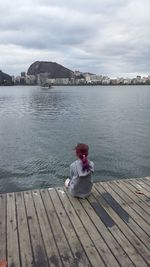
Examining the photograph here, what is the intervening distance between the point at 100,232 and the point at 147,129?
2454 centimetres

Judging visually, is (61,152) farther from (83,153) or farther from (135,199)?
(83,153)

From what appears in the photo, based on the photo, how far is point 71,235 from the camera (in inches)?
243

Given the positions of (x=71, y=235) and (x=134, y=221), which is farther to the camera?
(x=134, y=221)

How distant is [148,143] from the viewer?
23.0 metres

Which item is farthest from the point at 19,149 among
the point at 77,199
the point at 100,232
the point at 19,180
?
the point at 100,232

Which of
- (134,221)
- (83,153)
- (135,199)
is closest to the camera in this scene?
(134,221)

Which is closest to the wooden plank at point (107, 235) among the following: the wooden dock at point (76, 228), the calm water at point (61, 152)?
the wooden dock at point (76, 228)

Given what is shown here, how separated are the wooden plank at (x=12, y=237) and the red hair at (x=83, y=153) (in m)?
2.07

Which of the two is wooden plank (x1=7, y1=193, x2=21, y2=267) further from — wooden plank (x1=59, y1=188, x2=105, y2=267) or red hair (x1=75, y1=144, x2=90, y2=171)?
red hair (x1=75, y1=144, x2=90, y2=171)

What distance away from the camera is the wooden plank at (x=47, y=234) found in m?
5.39

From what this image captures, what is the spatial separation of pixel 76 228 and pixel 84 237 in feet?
1.29

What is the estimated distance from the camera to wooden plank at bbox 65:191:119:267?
5.42m

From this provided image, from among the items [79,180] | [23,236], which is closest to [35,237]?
[23,236]

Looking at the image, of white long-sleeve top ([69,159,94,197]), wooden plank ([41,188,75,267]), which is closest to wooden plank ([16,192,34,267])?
wooden plank ([41,188,75,267])
